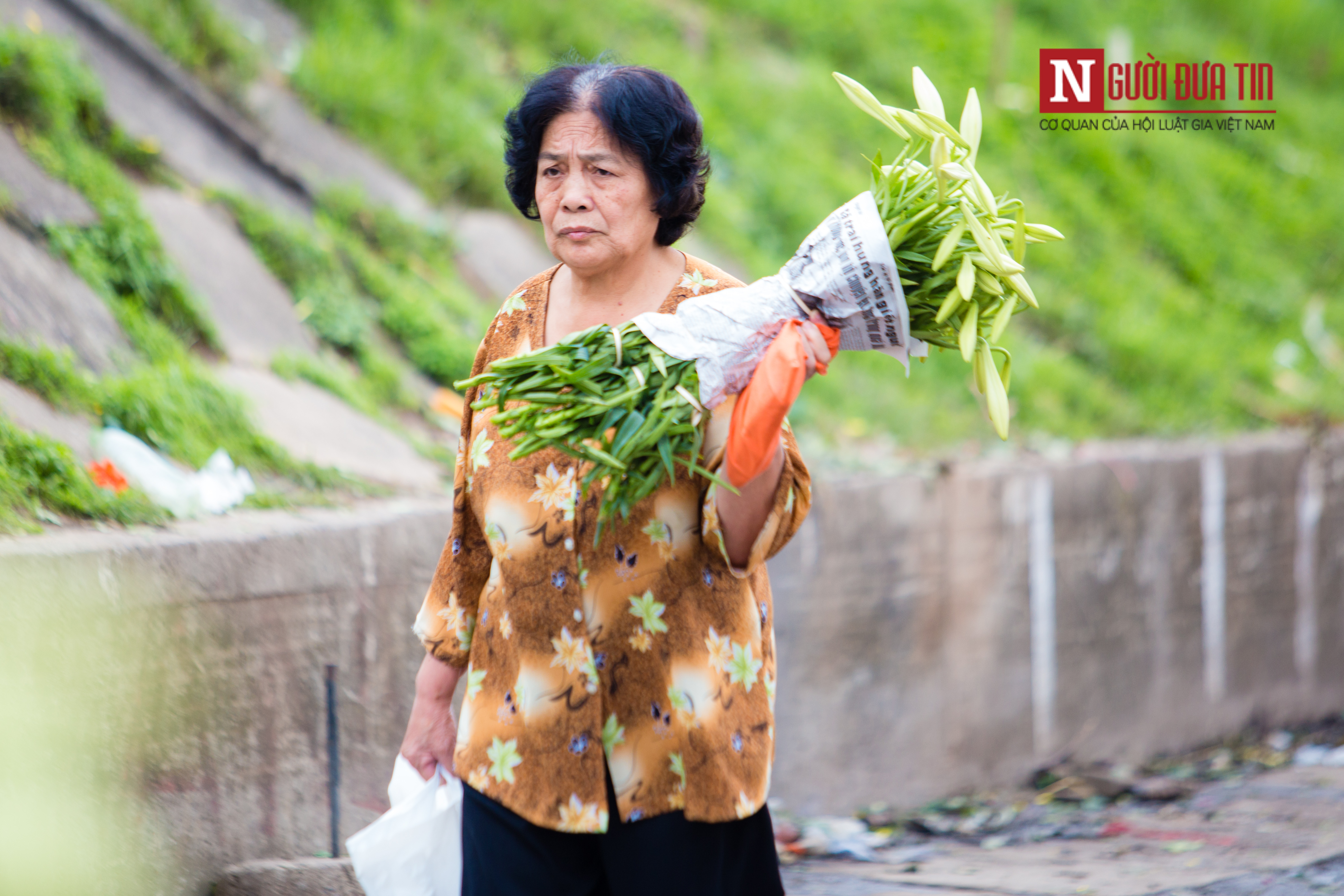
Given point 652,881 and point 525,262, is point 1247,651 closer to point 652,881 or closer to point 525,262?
point 525,262

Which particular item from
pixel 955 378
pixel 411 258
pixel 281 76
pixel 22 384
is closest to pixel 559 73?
pixel 22 384

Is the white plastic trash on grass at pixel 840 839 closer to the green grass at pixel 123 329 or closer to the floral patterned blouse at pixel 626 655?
the green grass at pixel 123 329

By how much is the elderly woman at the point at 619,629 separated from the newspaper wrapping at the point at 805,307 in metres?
0.12

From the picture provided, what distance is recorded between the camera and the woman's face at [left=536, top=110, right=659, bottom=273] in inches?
68.7

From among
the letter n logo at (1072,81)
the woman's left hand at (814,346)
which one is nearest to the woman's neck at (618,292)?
the woman's left hand at (814,346)

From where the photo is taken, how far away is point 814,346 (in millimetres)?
1602

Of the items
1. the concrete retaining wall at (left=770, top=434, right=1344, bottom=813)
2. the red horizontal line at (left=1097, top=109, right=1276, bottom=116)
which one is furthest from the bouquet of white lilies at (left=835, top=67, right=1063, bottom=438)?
the red horizontal line at (left=1097, top=109, right=1276, bottom=116)

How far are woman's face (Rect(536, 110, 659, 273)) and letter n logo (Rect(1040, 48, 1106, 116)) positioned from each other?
21.0ft

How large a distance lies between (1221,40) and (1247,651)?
614cm

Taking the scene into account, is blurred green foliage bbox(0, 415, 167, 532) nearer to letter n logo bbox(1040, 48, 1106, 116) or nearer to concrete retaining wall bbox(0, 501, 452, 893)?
concrete retaining wall bbox(0, 501, 452, 893)

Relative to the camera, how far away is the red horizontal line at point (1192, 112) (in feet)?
27.1

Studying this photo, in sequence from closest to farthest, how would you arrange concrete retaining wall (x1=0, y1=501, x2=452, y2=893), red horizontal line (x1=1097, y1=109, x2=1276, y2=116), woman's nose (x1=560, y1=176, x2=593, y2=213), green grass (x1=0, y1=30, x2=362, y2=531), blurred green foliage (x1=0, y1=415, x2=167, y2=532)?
1. woman's nose (x1=560, y1=176, x2=593, y2=213)
2. concrete retaining wall (x1=0, y1=501, x2=452, y2=893)
3. blurred green foliage (x1=0, y1=415, x2=167, y2=532)
4. green grass (x1=0, y1=30, x2=362, y2=531)
5. red horizontal line (x1=1097, y1=109, x2=1276, y2=116)

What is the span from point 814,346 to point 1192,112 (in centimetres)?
825

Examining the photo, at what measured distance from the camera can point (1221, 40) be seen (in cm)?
973
